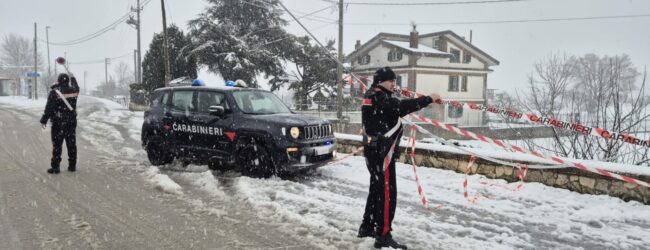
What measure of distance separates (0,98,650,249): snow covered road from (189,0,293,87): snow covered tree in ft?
71.0

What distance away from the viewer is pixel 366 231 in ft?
15.5

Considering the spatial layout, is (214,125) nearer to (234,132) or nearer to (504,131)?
(234,132)

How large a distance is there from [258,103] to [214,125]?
0.91 m

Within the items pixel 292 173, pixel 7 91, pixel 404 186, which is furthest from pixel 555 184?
pixel 7 91

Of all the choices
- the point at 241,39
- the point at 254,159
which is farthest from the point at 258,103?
the point at 241,39

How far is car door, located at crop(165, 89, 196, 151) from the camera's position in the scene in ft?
27.5

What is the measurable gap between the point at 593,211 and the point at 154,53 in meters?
31.0

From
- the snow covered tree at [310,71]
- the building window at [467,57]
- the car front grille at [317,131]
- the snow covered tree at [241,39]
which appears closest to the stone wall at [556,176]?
the car front grille at [317,131]

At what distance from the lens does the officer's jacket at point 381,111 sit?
4324 mm

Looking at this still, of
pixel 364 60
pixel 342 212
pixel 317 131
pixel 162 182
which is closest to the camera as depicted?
pixel 342 212

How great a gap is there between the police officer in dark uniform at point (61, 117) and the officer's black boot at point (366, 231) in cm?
592

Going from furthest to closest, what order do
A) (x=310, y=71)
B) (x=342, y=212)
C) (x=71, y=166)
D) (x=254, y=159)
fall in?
(x=310, y=71)
(x=71, y=166)
(x=254, y=159)
(x=342, y=212)

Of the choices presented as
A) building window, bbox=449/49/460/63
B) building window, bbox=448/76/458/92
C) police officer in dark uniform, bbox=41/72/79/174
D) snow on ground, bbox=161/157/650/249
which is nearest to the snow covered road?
snow on ground, bbox=161/157/650/249

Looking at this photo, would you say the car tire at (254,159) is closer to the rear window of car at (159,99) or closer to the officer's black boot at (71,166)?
the rear window of car at (159,99)
